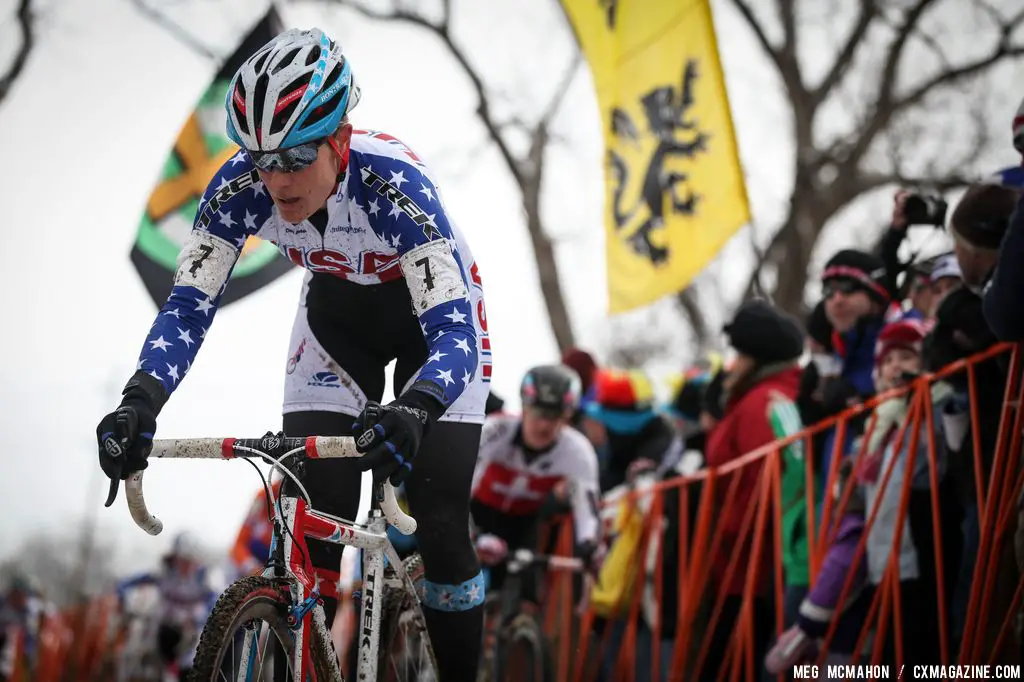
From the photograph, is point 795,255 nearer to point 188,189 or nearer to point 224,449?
point 188,189

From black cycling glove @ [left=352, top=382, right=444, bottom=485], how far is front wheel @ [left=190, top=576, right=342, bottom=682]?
0.45 m

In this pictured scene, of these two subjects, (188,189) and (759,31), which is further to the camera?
(759,31)

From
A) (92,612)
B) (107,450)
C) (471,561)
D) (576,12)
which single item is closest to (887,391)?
(471,561)

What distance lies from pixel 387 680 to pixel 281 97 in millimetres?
2073

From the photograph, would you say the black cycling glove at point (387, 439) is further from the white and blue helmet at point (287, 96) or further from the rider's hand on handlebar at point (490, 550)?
the rider's hand on handlebar at point (490, 550)

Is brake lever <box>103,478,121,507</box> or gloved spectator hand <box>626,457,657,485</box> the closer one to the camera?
brake lever <box>103,478,121,507</box>

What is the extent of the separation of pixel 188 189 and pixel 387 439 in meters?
6.54

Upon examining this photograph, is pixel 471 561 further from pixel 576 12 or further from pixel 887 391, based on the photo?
pixel 576 12

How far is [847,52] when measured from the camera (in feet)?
62.5

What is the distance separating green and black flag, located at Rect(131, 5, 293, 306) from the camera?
28.1ft

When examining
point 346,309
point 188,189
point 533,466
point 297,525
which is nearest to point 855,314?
point 533,466

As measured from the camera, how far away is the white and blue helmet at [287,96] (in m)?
3.55

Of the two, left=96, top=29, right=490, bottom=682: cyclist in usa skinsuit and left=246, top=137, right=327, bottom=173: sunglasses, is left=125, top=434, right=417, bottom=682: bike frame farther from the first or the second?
left=246, top=137, right=327, bottom=173: sunglasses

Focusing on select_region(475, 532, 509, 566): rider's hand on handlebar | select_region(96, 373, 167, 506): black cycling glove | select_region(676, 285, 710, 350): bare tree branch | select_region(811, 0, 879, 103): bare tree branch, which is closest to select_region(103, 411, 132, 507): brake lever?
select_region(96, 373, 167, 506): black cycling glove
